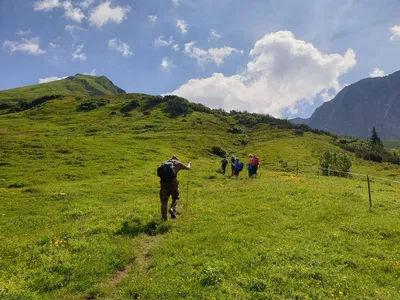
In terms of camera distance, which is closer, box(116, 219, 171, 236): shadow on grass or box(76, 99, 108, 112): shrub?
box(116, 219, 171, 236): shadow on grass

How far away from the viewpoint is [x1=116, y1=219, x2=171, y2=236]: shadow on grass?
16.4m

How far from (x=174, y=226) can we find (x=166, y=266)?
5.19m

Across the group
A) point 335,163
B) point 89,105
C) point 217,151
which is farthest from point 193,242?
point 89,105

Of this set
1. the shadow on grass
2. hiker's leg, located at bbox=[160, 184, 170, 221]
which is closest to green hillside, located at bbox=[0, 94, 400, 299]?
the shadow on grass

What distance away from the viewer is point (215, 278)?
10.8 meters

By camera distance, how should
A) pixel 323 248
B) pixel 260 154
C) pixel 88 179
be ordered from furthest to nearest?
pixel 260 154, pixel 88 179, pixel 323 248

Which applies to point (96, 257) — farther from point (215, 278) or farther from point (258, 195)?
point (258, 195)

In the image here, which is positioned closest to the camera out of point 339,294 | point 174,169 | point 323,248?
point 339,294

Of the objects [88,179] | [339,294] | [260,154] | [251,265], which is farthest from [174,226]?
[260,154]

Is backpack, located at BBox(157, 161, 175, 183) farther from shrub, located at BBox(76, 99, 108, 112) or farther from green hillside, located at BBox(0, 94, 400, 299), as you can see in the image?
shrub, located at BBox(76, 99, 108, 112)

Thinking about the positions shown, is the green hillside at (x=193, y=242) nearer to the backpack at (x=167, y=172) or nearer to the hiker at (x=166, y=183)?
the hiker at (x=166, y=183)

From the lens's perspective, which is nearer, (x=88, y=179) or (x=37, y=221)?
(x=37, y=221)

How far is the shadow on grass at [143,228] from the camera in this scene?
53.7 feet

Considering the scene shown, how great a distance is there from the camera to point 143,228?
17.0m
